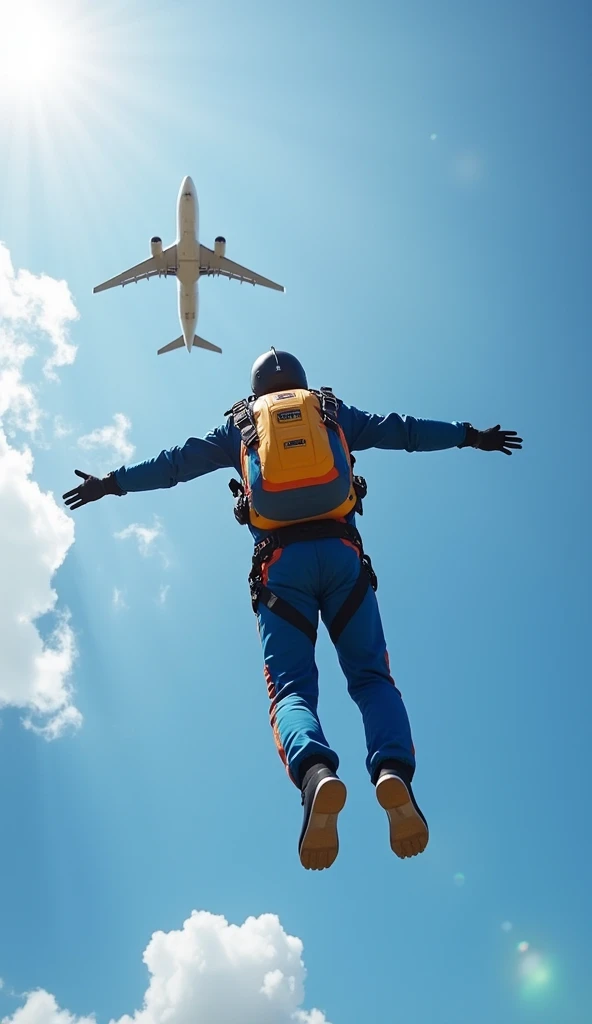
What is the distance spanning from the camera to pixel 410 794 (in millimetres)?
3369

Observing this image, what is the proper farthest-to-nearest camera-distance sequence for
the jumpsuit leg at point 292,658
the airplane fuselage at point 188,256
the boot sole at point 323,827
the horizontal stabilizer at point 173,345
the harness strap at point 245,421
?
the horizontal stabilizer at point 173,345, the airplane fuselage at point 188,256, the harness strap at point 245,421, the jumpsuit leg at point 292,658, the boot sole at point 323,827

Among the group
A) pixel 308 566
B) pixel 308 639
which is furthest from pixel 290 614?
pixel 308 566

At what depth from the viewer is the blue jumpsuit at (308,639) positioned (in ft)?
11.8

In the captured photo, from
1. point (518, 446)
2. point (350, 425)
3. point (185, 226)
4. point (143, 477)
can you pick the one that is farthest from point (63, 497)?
point (185, 226)

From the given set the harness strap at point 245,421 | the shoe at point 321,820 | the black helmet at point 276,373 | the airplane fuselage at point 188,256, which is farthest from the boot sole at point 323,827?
the airplane fuselage at point 188,256

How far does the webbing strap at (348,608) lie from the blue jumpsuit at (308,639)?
0.03 meters

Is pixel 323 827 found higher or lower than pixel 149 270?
lower

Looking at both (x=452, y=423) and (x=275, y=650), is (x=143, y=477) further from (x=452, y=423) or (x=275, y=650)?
(x=452, y=423)

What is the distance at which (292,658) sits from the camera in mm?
4039

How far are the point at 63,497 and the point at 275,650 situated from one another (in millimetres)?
2363

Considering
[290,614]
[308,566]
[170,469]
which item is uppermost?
[170,469]

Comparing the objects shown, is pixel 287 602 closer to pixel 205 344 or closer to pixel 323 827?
pixel 323 827

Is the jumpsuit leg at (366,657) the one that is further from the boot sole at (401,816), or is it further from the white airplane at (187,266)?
the white airplane at (187,266)

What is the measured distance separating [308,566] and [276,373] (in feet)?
6.10
